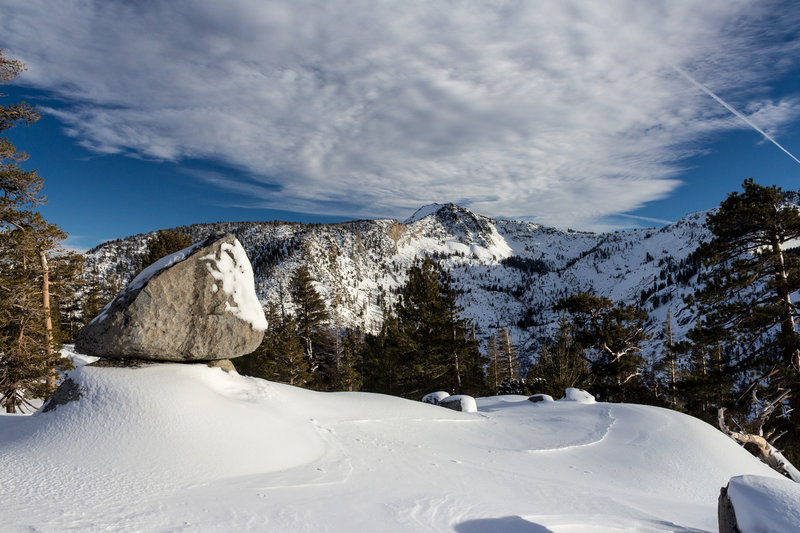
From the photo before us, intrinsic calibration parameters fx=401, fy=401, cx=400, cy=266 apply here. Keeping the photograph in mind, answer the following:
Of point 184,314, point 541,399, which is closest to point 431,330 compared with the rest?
point 541,399

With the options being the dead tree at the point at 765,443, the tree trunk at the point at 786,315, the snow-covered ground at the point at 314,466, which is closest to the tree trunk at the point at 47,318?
the snow-covered ground at the point at 314,466

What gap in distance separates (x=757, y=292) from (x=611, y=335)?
8901 millimetres

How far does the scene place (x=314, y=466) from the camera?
686 centimetres

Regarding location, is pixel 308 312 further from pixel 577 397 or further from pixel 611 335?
pixel 577 397

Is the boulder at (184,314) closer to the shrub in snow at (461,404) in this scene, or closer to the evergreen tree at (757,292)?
the shrub in snow at (461,404)

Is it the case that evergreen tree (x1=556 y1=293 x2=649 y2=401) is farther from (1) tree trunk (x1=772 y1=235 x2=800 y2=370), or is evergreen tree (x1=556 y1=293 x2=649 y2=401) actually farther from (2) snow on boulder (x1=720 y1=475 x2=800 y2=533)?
(2) snow on boulder (x1=720 y1=475 x2=800 y2=533)

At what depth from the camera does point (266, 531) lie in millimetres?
4527

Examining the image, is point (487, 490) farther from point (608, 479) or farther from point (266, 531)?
point (266, 531)

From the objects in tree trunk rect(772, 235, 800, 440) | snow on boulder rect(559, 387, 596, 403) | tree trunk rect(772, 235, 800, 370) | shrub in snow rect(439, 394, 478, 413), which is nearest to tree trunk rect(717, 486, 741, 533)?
shrub in snow rect(439, 394, 478, 413)

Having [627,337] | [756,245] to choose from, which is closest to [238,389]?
[756,245]

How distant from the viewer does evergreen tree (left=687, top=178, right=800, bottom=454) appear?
13.4 metres

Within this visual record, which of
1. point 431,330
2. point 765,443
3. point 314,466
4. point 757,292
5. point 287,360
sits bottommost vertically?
point 765,443

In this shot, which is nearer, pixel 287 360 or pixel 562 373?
pixel 562 373

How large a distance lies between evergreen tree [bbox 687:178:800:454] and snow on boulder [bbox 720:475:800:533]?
35.9ft
